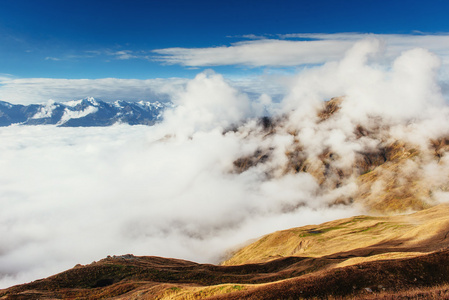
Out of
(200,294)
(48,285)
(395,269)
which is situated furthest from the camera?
(48,285)

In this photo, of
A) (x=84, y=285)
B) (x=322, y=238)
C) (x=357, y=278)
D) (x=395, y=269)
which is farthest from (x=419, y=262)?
(x=322, y=238)

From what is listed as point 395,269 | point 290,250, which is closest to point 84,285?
point 395,269

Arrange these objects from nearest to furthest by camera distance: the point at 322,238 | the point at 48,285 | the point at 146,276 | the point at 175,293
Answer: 1. the point at 175,293
2. the point at 48,285
3. the point at 146,276
4. the point at 322,238

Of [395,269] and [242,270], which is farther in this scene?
[242,270]

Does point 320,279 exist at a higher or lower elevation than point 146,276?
lower

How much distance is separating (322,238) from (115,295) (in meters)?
170

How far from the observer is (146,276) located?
68.8 m

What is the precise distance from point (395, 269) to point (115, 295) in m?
50.3

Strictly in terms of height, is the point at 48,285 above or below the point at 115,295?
above

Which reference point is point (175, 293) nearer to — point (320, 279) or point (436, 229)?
point (320, 279)

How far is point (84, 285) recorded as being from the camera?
6438cm

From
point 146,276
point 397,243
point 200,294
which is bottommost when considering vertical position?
point 397,243

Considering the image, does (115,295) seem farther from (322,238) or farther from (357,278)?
(322,238)

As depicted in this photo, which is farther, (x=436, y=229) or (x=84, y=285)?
(x=436, y=229)
